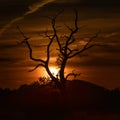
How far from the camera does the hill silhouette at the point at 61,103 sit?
5241 cm

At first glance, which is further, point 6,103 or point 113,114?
point 6,103

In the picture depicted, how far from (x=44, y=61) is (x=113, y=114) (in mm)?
6946

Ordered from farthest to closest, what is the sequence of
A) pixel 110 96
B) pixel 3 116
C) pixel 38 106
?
pixel 110 96, pixel 38 106, pixel 3 116

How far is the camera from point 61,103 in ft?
184

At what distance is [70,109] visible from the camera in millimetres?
54344

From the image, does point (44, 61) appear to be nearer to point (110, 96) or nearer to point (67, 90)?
point (67, 90)

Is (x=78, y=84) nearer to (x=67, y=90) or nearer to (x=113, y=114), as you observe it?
(x=67, y=90)

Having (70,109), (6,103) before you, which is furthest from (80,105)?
(6,103)

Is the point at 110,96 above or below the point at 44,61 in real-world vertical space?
below

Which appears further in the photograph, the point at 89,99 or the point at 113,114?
the point at 89,99

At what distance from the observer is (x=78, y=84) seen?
61.6m

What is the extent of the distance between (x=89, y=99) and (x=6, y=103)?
6443 mm

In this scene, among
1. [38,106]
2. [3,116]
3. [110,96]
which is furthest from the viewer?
[110,96]

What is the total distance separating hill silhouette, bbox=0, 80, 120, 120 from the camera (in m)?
52.4
